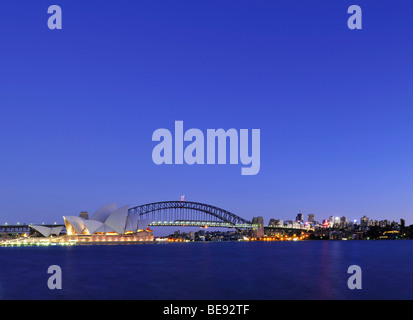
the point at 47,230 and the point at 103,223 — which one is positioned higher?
the point at 103,223

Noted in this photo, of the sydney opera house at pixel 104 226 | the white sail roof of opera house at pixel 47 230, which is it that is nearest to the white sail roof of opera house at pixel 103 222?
the sydney opera house at pixel 104 226

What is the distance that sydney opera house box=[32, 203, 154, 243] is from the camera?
5576 inches

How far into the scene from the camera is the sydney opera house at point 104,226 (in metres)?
142

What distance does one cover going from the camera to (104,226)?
5669 inches

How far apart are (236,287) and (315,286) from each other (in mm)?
8401

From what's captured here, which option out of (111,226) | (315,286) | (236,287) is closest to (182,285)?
(236,287)

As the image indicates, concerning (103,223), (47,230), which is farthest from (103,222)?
(47,230)

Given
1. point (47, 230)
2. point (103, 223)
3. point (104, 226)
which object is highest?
point (103, 223)

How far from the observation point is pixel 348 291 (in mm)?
37906

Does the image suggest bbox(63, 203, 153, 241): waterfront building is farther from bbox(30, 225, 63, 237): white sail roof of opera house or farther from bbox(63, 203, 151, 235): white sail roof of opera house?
bbox(30, 225, 63, 237): white sail roof of opera house

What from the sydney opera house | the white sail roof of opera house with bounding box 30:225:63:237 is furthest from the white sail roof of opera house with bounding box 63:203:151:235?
the white sail roof of opera house with bounding box 30:225:63:237

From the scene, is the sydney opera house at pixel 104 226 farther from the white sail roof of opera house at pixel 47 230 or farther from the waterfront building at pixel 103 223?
the white sail roof of opera house at pixel 47 230

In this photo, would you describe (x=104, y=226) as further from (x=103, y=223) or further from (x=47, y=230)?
(x=47, y=230)
